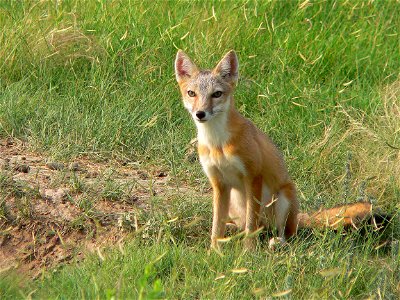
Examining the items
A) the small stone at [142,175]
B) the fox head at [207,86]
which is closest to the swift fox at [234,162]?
the fox head at [207,86]

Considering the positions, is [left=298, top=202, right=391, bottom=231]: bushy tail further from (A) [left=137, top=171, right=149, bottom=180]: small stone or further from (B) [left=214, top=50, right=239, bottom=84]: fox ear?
→ (A) [left=137, top=171, right=149, bottom=180]: small stone

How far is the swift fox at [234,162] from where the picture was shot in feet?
19.7

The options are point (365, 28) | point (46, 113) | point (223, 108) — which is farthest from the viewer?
point (365, 28)

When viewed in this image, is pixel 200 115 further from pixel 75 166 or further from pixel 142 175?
pixel 75 166

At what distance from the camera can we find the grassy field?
6.86 m

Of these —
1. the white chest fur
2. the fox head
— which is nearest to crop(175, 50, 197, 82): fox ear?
the fox head

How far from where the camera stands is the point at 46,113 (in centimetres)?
746

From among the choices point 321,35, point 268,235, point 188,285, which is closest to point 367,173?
point 268,235

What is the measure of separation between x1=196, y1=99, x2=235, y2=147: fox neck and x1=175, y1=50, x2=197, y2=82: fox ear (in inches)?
17.3

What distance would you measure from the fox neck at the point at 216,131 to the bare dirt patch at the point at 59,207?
0.49m

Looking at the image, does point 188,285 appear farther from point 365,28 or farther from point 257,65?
point 365,28

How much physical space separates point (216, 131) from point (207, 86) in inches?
12.7

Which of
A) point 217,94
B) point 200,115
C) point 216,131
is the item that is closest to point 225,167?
point 216,131

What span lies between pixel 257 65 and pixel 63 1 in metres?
1.96
